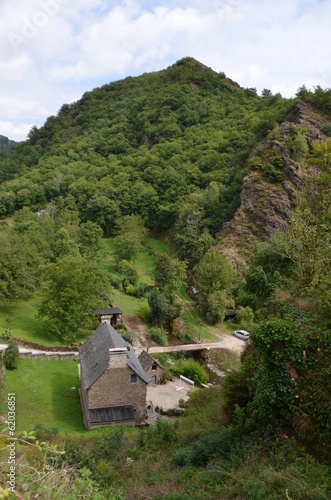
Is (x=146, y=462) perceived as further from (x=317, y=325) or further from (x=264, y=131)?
(x=264, y=131)

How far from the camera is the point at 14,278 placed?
32.3 metres

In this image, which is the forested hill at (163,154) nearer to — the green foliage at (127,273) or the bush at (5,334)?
the green foliage at (127,273)

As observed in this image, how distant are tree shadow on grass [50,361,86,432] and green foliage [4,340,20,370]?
8.87 feet

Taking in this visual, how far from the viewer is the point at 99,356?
76.6 feet

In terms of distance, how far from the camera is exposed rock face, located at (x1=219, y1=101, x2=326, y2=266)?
147 feet

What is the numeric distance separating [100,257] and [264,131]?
29.5 meters

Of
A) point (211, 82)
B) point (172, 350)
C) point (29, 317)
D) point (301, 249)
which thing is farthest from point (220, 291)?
point (211, 82)

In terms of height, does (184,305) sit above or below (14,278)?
below

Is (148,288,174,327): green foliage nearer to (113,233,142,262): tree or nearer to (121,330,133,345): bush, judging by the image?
(121,330,133,345): bush

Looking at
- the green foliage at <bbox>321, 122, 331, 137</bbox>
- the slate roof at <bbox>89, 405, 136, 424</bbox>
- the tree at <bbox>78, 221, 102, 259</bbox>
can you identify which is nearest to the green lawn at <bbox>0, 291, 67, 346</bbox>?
the slate roof at <bbox>89, 405, 136, 424</bbox>

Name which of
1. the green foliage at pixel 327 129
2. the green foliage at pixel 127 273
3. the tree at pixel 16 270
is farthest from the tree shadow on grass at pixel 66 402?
the green foliage at pixel 327 129

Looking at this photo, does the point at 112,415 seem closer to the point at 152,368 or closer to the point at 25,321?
the point at 152,368

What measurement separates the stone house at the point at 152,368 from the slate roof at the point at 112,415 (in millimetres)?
5043

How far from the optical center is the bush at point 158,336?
34031 mm
